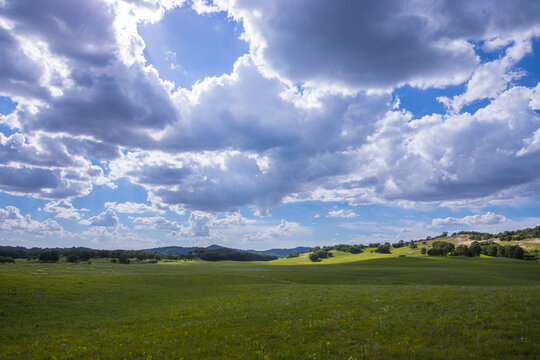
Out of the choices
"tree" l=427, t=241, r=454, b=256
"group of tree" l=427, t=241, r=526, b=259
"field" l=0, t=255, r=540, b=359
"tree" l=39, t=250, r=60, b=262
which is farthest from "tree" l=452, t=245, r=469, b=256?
"tree" l=39, t=250, r=60, b=262

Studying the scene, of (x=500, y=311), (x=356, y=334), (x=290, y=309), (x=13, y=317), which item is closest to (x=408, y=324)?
(x=356, y=334)

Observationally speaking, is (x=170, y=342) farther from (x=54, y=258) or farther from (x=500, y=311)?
(x=54, y=258)

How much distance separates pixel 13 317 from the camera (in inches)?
946

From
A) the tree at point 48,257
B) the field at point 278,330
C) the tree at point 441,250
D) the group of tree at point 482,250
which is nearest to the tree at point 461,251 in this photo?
the group of tree at point 482,250

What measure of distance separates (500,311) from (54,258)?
178m

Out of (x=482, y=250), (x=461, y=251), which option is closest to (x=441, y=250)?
(x=461, y=251)

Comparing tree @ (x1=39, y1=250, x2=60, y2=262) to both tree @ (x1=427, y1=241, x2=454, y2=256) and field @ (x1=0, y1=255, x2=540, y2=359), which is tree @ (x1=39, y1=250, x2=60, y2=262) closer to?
field @ (x1=0, y1=255, x2=540, y2=359)

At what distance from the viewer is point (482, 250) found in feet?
538

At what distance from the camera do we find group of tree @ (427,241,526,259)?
14162 cm

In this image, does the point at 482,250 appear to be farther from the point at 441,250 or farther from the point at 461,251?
the point at 441,250

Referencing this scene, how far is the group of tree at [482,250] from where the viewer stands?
465 feet

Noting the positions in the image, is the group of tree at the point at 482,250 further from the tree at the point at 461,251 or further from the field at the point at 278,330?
the field at the point at 278,330

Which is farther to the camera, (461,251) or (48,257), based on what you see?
(461,251)

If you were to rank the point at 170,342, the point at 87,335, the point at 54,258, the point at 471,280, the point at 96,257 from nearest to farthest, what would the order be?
the point at 170,342, the point at 87,335, the point at 471,280, the point at 54,258, the point at 96,257
